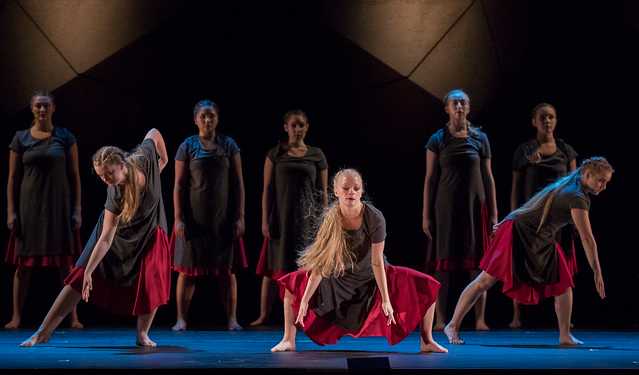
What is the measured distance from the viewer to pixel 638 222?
7.55 meters

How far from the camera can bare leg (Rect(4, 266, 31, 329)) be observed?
7.09 metres

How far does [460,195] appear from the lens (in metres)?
7.08

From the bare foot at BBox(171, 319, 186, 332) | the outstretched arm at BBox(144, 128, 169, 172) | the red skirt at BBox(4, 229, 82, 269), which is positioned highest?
the outstretched arm at BBox(144, 128, 169, 172)

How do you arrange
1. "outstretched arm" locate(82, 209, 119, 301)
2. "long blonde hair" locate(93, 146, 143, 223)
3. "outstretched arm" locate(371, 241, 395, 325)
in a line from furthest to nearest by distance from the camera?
"long blonde hair" locate(93, 146, 143, 223) → "outstretched arm" locate(82, 209, 119, 301) → "outstretched arm" locate(371, 241, 395, 325)

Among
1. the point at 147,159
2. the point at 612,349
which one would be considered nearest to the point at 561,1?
the point at 612,349

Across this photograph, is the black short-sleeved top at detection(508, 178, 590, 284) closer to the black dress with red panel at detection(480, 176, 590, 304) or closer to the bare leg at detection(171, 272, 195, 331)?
the black dress with red panel at detection(480, 176, 590, 304)

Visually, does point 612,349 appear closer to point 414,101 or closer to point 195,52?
point 414,101

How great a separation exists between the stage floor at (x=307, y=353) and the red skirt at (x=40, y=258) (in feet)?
1.94

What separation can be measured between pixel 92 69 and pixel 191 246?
1.50m

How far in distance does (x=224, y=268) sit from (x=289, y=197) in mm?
659

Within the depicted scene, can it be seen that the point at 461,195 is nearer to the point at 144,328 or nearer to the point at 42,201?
the point at 144,328

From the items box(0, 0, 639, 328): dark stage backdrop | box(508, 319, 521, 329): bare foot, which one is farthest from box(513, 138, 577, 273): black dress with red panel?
box(508, 319, 521, 329): bare foot

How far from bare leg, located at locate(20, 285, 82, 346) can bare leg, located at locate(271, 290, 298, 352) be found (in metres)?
1.07

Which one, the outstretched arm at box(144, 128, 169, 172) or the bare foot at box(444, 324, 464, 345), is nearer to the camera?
the outstretched arm at box(144, 128, 169, 172)
